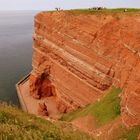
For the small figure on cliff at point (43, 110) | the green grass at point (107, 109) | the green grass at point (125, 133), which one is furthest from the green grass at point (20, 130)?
the small figure on cliff at point (43, 110)

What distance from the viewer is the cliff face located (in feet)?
114

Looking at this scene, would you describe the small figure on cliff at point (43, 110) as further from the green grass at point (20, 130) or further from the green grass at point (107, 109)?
the green grass at point (20, 130)

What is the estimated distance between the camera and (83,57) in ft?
149

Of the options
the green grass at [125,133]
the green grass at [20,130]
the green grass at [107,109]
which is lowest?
the green grass at [107,109]

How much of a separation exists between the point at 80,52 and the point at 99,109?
12788 millimetres

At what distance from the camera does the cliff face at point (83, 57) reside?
34.6m

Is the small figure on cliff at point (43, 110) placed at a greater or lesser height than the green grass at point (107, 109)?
lesser

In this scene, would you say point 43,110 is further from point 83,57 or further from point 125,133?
point 125,133

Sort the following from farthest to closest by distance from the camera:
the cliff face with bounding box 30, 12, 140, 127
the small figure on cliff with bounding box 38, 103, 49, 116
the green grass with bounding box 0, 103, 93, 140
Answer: the small figure on cliff with bounding box 38, 103, 49, 116 < the cliff face with bounding box 30, 12, 140, 127 < the green grass with bounding box 0, 103, 93, 140

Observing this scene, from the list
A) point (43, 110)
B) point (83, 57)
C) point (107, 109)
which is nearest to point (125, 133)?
point (107, 109)

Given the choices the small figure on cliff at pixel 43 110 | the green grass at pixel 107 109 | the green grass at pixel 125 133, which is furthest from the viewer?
the small figure on cliff at pixel 43 110

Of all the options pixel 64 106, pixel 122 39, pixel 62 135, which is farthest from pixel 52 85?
pixel 62 135

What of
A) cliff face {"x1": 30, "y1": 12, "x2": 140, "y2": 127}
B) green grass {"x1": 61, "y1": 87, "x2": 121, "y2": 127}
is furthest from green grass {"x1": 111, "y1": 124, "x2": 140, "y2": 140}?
green grass {"x1": 61, "y1": 87, "x2": 121, "y2": 127}

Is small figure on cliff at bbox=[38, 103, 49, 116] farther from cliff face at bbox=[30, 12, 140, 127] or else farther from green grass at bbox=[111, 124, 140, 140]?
green grass at bbox=[111, 124, 140, 140]
